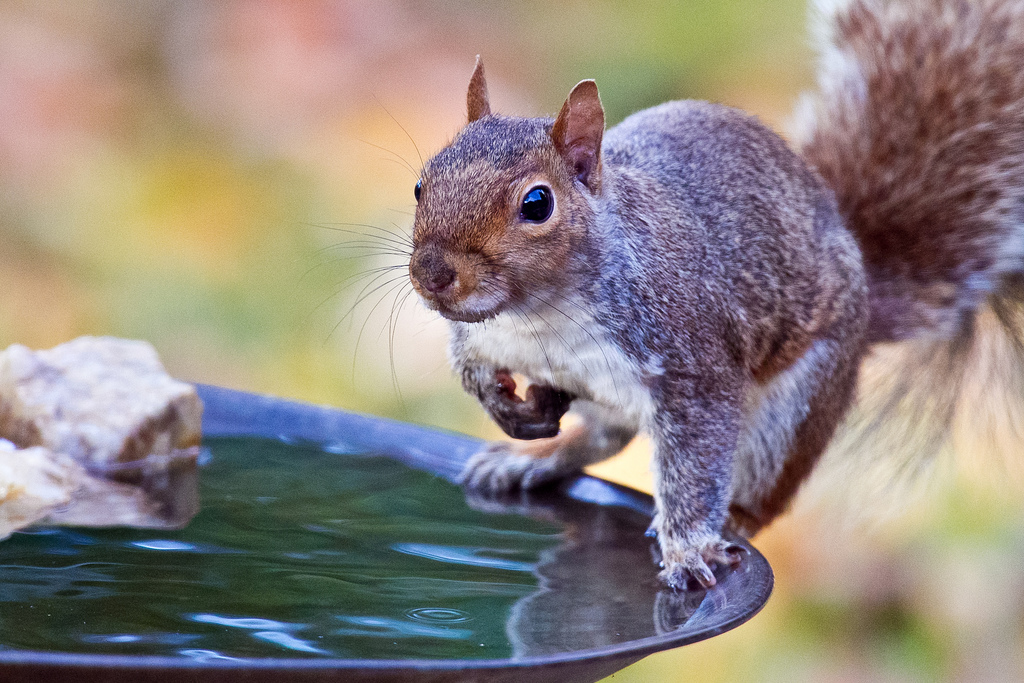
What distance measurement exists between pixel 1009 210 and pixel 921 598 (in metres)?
0.84

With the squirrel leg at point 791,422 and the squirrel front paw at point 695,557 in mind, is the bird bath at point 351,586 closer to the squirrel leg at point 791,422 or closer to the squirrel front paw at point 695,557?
the squirrel front paw at point 695,557

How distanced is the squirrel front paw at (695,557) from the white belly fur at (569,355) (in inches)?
5.1

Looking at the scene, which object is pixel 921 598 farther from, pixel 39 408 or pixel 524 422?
pixel 39 408

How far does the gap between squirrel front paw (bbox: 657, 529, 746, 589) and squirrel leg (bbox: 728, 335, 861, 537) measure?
24cm

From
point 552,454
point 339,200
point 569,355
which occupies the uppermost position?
point 339,200

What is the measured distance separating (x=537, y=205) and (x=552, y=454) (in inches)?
17.0

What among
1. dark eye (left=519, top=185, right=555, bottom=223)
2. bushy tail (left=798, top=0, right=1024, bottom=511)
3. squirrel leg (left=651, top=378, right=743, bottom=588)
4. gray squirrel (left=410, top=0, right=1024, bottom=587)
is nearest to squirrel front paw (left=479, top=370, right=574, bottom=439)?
gray squirrel (left=410, top=0, right=1024, bottom=587)

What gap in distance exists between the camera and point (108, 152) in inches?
97.8

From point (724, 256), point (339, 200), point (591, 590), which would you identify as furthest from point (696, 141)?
point (339, 200)

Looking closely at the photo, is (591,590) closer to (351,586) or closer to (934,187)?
(351,586)

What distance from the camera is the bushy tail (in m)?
1.43

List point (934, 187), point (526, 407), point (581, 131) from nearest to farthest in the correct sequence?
point (581, 131), point (526, 407), point (934, 187)

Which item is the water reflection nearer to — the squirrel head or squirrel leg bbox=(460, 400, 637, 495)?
squirrel leg bbox=(460, 400, 637, 495)

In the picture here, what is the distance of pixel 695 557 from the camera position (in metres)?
1.03
